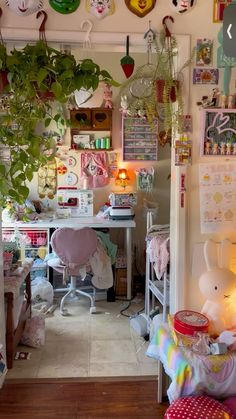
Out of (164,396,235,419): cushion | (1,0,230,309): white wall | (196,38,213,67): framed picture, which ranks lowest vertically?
(164,396,235,419): cushion

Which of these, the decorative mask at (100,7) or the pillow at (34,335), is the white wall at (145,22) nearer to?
the decorative mask at (100,7)

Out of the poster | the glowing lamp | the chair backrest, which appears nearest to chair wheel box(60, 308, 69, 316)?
the chair backrest

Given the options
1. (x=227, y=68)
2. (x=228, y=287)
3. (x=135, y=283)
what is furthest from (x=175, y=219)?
(x=135, y=283)

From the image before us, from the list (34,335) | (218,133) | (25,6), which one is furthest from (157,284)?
(25,6)

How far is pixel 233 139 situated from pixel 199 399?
52.9 inches

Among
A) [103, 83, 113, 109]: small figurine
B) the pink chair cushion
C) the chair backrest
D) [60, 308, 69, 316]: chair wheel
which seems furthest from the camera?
[103, 83, 113, 109]: small figurine

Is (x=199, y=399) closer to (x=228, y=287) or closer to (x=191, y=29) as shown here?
(x=228, y=287)

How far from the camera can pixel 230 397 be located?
6.35ft

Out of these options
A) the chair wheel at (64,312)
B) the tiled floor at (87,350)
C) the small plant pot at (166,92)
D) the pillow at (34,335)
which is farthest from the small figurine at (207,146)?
the chair wheel at (64,312)

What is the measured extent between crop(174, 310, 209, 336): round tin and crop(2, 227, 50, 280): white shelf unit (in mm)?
2179

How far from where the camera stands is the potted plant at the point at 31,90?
5.90ft

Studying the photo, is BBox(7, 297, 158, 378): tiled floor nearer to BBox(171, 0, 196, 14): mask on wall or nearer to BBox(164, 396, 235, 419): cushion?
BBox(164, 396, 235, 419): cushion

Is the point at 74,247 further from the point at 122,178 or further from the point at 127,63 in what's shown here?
the point at 127,63

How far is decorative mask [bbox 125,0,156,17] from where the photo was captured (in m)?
2.11
